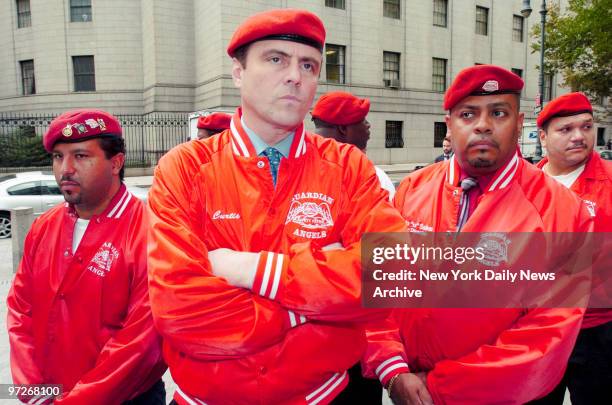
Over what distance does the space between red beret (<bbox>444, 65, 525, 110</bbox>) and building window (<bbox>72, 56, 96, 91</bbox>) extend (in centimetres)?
2906

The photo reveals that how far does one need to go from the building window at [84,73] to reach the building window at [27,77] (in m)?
3.40

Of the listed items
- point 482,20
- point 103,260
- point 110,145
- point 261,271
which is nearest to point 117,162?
point 110,145

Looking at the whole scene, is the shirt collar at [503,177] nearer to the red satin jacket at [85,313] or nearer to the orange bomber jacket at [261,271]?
the orange bomber jacket at [261,271]

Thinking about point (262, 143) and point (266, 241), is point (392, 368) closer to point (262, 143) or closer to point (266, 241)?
point (266, 241)

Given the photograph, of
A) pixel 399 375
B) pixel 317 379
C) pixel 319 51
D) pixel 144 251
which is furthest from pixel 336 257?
pixel 144 251

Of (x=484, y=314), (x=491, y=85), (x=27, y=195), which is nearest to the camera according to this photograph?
(x=484, y=314)

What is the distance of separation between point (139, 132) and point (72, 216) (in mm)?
25609

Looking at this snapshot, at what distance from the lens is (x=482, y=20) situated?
30906 millimetres

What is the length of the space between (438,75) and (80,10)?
23.0 m

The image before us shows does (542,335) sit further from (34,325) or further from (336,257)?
(34,325)

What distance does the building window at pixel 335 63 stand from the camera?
25.5 meters

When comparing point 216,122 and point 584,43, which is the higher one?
point 584,43

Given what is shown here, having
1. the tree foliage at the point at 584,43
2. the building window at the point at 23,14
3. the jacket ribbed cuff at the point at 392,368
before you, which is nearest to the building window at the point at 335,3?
the tree foliage at the point at 584,43

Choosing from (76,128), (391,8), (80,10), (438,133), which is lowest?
(76,128)
